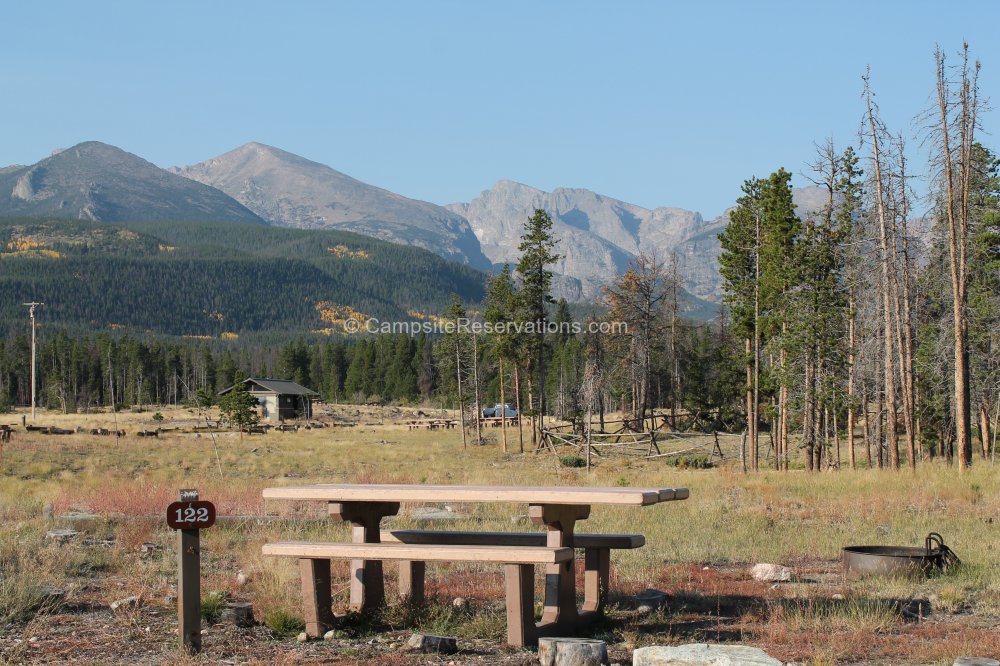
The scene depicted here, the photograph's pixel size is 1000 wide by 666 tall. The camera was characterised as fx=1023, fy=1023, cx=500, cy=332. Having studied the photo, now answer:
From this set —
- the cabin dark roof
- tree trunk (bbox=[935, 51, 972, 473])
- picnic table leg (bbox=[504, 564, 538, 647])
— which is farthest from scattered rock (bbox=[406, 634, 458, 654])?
the cabin dark roof

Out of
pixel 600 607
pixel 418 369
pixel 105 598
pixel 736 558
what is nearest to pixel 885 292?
pixel 736 558

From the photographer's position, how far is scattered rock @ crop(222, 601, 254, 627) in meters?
8.18

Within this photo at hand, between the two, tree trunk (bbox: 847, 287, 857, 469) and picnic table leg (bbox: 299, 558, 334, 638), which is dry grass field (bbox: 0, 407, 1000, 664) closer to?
picnic table leg (bbox: 299, 558, 334, 638)

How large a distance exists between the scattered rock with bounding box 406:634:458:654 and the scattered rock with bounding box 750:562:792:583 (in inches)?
161

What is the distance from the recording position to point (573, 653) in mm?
6656

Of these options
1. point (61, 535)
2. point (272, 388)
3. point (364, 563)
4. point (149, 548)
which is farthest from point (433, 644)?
point (272, 388)

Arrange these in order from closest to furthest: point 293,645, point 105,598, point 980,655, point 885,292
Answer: point 980,655
point 293,645
point 105,598
point 885,292

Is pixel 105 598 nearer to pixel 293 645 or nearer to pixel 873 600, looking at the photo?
pixel 293 645

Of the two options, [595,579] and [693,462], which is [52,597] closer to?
[595,579]

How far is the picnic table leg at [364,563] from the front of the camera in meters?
8.51

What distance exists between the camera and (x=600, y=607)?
8.33 metres

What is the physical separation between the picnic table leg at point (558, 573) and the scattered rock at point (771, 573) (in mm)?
3104

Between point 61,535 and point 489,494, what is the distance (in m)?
7.51

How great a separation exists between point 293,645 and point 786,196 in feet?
95.6
